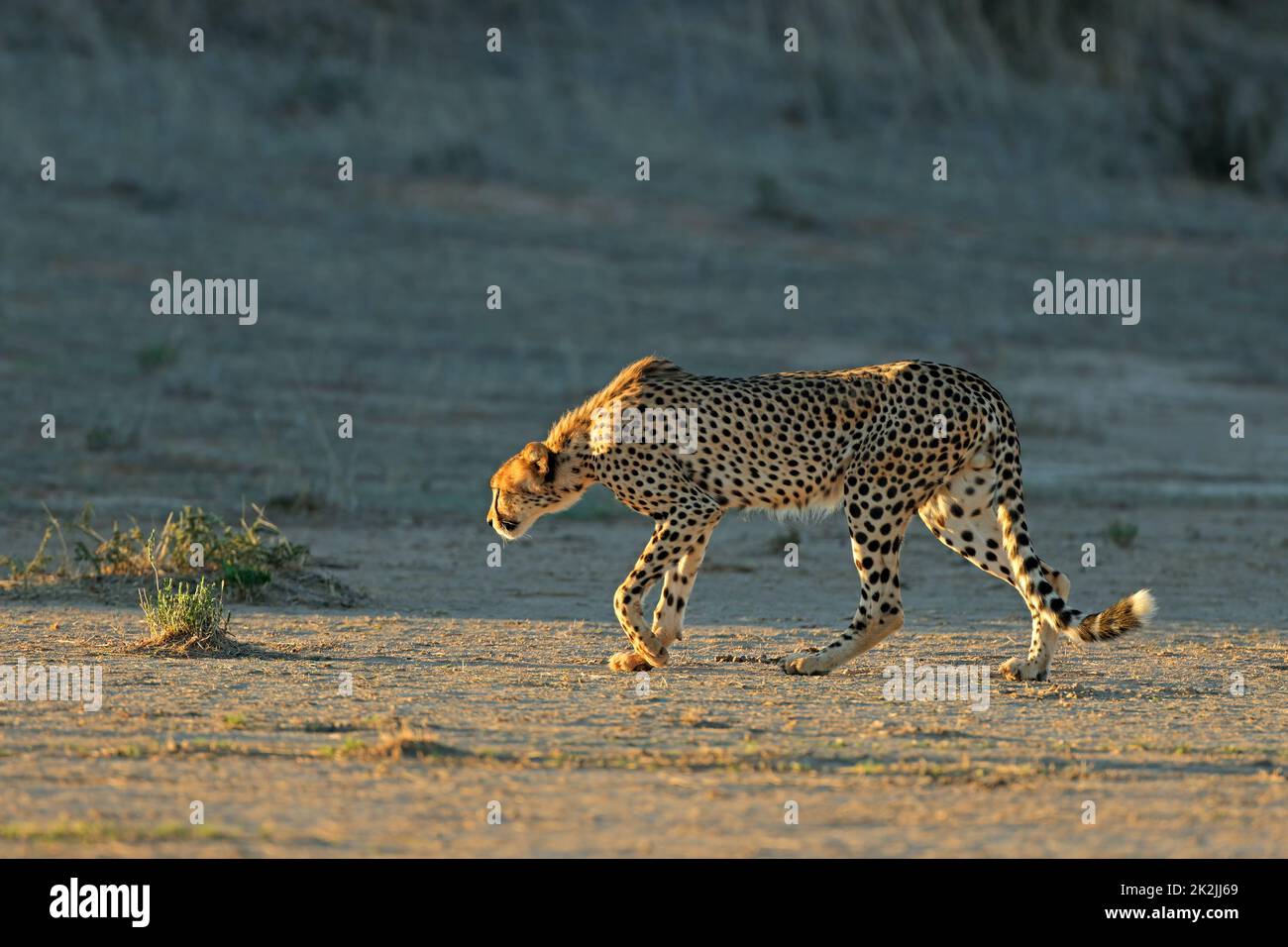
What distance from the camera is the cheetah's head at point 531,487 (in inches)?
367

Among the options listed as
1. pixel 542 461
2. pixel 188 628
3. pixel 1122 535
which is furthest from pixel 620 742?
pixel 1122 535

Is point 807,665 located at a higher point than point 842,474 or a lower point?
lower

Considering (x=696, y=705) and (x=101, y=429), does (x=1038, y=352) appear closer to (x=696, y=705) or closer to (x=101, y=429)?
(x=101, y=429)

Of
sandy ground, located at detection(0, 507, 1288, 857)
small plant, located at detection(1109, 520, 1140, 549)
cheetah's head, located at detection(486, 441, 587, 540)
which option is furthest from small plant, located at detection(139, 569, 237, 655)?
small plant, located at detection(1109, 520, 1140, 549)

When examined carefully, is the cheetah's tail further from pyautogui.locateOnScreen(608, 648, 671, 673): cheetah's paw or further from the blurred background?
the blurred background

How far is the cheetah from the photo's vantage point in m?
8.65

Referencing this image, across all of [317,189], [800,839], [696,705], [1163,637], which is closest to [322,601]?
[696,705]

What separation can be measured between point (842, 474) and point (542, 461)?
4.69ft

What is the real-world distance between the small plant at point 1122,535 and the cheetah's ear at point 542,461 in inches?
218

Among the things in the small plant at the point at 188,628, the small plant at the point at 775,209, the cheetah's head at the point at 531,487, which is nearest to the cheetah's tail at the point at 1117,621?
the cheetah's head at the point at 531,487

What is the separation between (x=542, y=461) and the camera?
9.30m

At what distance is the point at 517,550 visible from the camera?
1331 centimetres

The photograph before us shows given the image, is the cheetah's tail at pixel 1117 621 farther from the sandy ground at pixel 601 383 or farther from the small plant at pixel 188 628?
the small plant at pixel 188 628

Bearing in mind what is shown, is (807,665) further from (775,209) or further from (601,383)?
(775,209)
